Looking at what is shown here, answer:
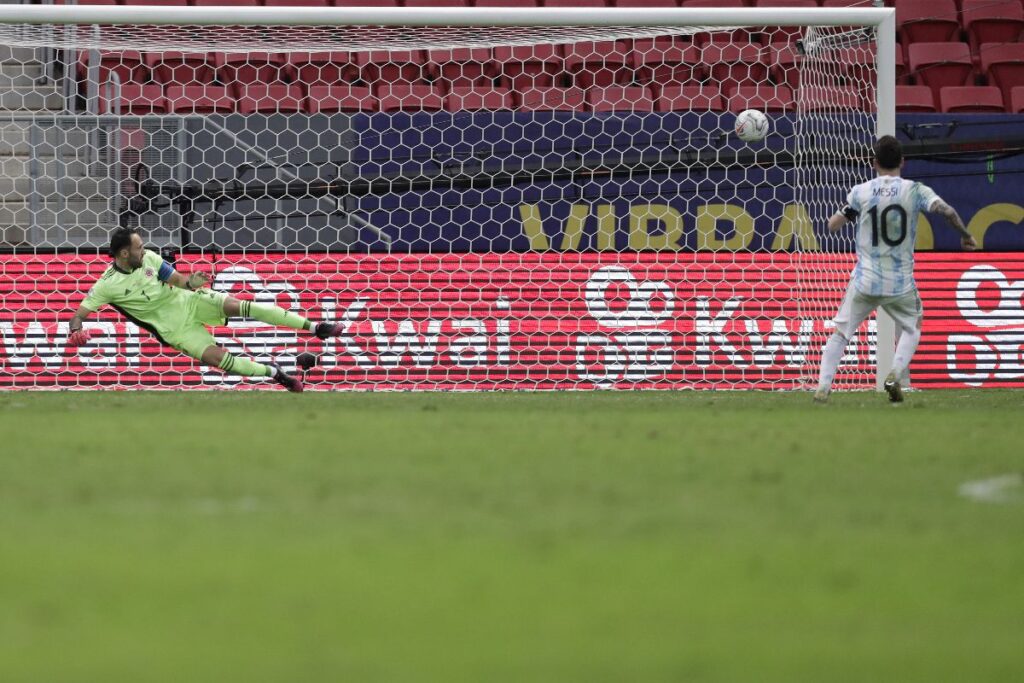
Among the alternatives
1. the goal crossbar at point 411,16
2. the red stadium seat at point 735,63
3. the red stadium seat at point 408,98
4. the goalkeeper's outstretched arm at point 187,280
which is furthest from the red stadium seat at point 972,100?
the goalkeeper's outstretched arm at point 187,280

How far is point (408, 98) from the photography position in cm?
1298

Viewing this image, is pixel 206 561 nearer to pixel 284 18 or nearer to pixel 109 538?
pixel 109 538

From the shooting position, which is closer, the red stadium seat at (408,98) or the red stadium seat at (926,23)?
the red stadium seat at (408,98)

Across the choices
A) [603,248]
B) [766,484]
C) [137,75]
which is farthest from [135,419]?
[137,75]

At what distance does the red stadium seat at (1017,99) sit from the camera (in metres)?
13.6

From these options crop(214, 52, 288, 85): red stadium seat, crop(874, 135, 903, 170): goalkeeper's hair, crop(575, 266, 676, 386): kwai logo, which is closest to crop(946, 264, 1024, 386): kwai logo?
crop(575, 266, 676, 386): kwai logo

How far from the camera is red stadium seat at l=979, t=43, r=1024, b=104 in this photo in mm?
14125

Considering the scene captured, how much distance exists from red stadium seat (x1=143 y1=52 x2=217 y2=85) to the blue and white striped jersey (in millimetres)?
6521

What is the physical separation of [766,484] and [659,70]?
A: 9.59m

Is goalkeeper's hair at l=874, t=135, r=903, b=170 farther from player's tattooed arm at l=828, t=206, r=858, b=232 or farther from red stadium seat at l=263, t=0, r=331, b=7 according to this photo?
red stadium seat at l=263, t=0, r=331, b=7

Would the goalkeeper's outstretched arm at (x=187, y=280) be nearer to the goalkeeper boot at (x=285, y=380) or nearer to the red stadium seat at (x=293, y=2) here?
the goalkeeper boot at (x=285, y=380)

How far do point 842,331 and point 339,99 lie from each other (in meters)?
5.50

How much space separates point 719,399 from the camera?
9156mm

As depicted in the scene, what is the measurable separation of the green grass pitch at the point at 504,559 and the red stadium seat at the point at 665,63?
7.81 meters
